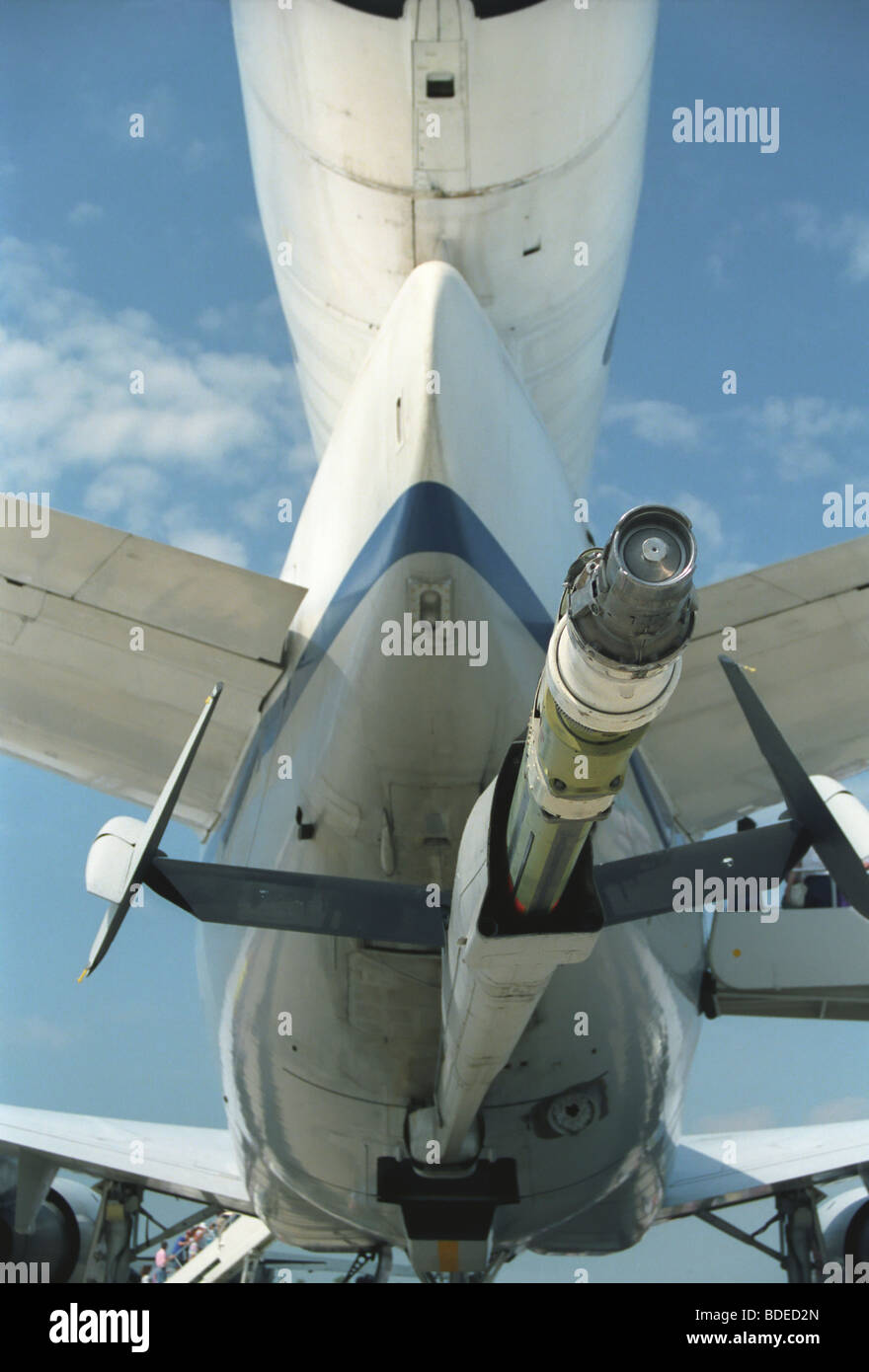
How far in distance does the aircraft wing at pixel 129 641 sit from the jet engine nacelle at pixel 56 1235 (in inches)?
243

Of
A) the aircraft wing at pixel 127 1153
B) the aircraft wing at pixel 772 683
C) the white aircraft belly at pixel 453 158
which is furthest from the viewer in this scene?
the aircraft wing at pixel 127 1153

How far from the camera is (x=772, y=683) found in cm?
746

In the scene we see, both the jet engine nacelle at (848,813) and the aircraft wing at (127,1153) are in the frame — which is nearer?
the jet engine nacelle at (848,813)

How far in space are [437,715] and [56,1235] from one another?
9.28 meters

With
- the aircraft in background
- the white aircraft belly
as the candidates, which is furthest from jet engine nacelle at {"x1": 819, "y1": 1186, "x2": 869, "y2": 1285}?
the white aircraft belly

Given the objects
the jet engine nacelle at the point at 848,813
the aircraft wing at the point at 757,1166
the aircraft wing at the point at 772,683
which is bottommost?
the aircraft wing at the point at 757,1166

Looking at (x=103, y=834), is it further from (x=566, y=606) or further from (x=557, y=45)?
(x=557, y=45)

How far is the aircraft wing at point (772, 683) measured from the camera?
7.03 m

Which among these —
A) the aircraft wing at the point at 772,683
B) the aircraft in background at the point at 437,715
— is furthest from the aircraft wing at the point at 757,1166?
the aircraft wing at the point at 772,683

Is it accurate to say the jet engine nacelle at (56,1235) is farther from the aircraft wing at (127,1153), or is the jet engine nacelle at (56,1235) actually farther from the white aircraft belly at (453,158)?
the white aircraft belly at (453,158)

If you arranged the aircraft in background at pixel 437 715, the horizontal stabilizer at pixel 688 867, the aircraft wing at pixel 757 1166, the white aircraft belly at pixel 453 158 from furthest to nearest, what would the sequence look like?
the aircraft wing at pixel 757 1166
the white aircraft belly at pixel 453 158
the aircraft in background at pixel 437 715
the horizontal stabilizer at pixel 688 867

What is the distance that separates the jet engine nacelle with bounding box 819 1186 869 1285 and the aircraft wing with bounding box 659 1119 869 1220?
0.64 meters

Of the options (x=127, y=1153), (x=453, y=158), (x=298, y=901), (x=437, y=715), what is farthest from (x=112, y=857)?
(x=127, y=1153)

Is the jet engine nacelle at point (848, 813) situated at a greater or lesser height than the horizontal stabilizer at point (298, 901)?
greater
